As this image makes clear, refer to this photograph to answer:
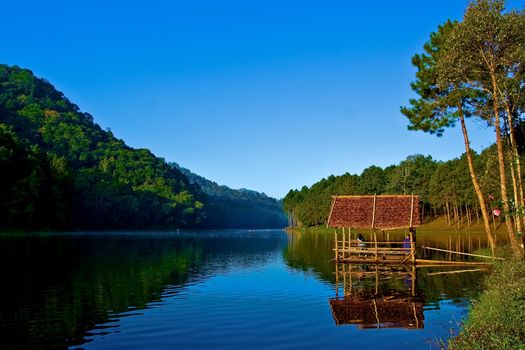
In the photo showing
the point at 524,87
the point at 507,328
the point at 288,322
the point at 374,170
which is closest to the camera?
the point at 507,328

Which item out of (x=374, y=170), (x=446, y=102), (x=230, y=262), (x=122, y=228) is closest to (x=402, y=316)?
(x=446, y=102)

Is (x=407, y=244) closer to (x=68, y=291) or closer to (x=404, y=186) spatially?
(x=68, y=291)

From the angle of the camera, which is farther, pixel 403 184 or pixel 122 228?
pixel 122 228

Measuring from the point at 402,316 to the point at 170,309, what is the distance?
10.2 metres

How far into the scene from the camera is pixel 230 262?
145 ft

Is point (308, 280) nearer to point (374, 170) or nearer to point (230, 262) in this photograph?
point (230, 262)

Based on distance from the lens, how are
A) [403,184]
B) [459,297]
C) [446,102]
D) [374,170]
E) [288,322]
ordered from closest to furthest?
[288,322]
[459,297]
[446,102]
[403,184]
[374,170]

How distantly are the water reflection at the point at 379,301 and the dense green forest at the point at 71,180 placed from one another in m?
82.3

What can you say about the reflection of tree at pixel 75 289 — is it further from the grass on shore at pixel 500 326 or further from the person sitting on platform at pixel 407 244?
the person sitting on platform at pixel 407 244

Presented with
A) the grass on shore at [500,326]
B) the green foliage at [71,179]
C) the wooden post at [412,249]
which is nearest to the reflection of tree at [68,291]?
the grass on shore at [500,326]

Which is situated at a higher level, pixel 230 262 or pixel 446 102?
pixel 446 102

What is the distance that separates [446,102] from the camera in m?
35.6

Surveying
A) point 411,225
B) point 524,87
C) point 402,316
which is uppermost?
point 524,87

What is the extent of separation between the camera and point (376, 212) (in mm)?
38094
